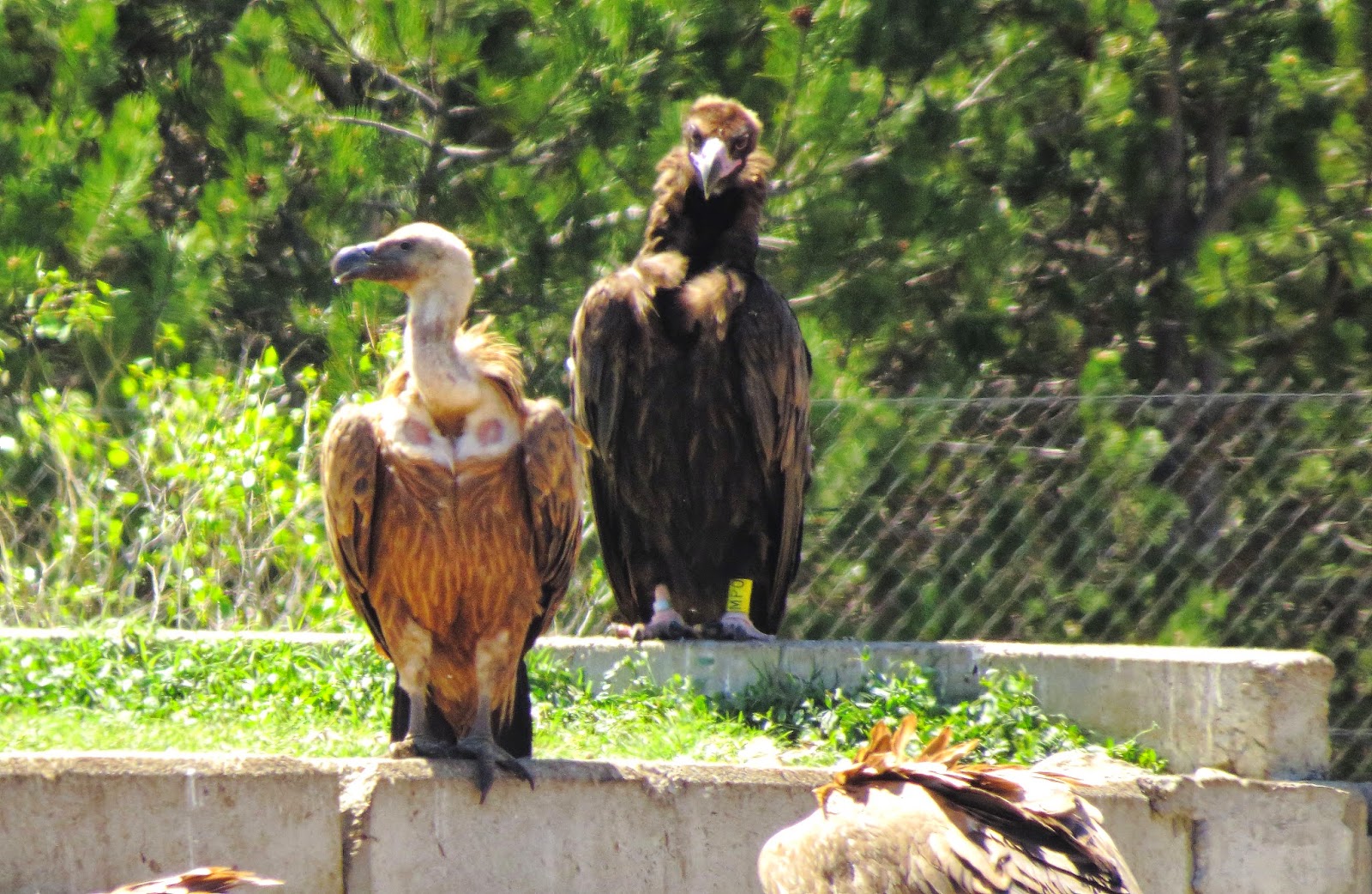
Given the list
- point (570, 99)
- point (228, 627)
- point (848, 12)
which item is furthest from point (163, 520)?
point (848, 12)

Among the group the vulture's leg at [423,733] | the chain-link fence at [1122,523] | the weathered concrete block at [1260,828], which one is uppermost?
the chain-link fence at [1122,523]

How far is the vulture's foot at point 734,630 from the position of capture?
5629 millimetres

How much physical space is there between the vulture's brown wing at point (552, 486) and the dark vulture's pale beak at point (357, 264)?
0.50 m

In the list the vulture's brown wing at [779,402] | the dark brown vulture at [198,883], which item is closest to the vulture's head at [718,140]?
the vulture's brown wing at [779,402]

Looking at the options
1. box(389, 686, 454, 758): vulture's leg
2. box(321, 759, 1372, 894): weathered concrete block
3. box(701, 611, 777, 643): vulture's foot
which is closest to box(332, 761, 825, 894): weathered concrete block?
box(321, 759, 1372, 894): weathered concrete block

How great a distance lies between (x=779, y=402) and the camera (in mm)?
5641

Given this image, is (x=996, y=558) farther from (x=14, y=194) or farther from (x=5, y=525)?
(x=14, y=194)

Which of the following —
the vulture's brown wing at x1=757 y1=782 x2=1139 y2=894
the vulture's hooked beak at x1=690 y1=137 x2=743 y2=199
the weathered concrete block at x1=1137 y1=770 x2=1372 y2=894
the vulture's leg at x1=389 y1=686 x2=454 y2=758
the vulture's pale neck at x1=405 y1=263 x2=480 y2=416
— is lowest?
the weathered concrete block at x1=1137 y1=770 x2=1372 y2=894

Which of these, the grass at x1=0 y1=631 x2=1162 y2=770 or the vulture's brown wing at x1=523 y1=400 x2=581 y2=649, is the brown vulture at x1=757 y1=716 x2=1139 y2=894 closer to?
the vulture's brown wing at x1=523 y1=400 x2=581 y2=649

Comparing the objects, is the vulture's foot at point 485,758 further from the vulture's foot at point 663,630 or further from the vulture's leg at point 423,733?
the vulture's foot at point 663,630

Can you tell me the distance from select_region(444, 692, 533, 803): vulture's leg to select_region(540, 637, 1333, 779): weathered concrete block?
1247 mm

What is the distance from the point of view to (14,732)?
174 inches

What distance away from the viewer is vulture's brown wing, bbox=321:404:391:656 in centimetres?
402

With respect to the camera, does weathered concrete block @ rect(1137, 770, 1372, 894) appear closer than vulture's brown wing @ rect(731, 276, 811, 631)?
Yes
